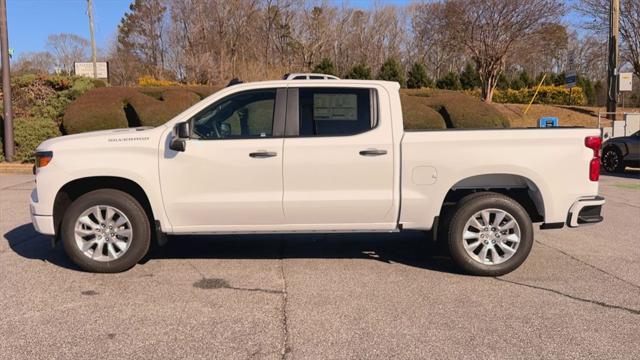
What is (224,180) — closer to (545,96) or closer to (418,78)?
(418,78)

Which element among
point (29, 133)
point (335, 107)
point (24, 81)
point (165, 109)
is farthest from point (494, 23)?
point (335, 107)

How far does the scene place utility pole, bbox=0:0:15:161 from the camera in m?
14.3

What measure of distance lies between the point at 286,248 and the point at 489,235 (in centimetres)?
242

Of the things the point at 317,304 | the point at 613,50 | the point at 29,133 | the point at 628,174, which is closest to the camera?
the point at 317,304

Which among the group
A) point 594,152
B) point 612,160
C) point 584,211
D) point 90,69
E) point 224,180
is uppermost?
point 90,69

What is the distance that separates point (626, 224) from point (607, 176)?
7.25 metres

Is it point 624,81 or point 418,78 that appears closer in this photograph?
point 624,81

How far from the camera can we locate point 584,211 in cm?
546

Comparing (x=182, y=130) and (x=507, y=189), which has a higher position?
(x=182, y=130)

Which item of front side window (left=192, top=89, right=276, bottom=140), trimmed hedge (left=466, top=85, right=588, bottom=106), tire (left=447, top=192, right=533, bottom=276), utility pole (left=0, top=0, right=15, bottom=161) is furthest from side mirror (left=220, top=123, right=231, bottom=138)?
trimmed hedge (left=466, top=85, right=588, bottom=106)

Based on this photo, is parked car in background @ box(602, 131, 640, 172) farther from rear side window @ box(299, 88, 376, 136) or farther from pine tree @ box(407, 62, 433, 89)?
pine tree @ box(407, 62, 433, 89)

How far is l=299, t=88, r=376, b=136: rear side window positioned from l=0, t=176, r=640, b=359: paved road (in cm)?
147

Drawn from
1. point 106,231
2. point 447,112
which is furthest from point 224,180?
point 447,112

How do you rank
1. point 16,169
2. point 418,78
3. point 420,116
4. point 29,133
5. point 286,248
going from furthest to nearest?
1. point 418,78
2. point 420,116
3. point 29,133
4. point 16,169
5. point 286,248
